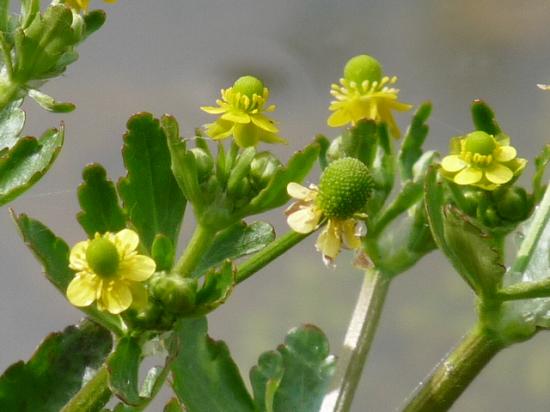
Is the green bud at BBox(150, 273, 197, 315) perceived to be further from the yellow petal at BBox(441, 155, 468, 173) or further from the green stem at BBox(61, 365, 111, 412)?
the yellow petal at BBox(441, 155, 468, 173)

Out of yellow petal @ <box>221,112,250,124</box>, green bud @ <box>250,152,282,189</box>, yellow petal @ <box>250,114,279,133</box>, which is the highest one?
yellow petal @ <box>221,112,250,124</box>

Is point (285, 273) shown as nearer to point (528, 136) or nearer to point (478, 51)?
point (528, 136)

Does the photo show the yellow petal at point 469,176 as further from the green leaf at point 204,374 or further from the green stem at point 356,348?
the green leaf at point 204,374

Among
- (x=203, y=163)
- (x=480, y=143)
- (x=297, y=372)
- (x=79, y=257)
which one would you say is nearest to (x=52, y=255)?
(x=79, y=257)

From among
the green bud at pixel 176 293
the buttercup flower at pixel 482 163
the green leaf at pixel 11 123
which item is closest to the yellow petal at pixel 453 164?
the buttercup flower at pixel 482 163

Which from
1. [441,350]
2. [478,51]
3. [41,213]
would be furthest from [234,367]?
[478,51]

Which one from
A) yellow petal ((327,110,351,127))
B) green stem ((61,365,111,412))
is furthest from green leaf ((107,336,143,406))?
yellow petal ((327,110,351,127))

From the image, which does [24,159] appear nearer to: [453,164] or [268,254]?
[268,254]
